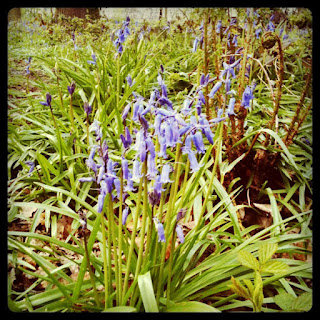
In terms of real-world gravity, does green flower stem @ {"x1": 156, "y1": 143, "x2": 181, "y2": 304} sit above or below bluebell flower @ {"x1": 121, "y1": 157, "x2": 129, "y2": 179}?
below

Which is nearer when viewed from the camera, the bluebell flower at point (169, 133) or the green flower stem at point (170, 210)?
the bluebell flower at point (169, 133)

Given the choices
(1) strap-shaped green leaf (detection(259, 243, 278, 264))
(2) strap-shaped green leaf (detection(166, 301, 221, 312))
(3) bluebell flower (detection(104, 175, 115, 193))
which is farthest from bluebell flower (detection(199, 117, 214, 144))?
(2) strap-shaped green leaf (detection(166, 301, 221, 312))

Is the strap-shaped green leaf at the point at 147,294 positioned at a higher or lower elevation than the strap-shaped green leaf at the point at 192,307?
higher

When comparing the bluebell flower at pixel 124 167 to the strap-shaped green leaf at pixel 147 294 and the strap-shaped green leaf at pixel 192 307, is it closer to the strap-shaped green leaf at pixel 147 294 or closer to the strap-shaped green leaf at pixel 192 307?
the strap-shaped green leaf at pixel 147 294

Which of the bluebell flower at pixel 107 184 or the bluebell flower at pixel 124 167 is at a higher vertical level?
the bluebell flower at pixel 124 167

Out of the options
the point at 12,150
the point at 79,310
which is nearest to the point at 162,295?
the point at 79,310

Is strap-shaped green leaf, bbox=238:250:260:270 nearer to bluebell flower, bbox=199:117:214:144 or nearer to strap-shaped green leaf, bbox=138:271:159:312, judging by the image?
strap-shaped green leaf, bbox=138:271:159:312

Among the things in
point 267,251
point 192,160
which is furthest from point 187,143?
point 267,251

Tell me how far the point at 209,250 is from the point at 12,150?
1.56m

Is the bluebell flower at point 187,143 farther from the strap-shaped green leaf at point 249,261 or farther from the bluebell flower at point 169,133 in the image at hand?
the strap-shaped green leaf at point 249,261

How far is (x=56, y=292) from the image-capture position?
115cm

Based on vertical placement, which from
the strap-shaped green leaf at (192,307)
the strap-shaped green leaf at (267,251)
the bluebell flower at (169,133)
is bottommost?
the strap-shaped green leaf at (192,307)

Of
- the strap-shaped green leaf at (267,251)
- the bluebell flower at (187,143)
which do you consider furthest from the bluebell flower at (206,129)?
the strap-shaped green leaf at (267,251)

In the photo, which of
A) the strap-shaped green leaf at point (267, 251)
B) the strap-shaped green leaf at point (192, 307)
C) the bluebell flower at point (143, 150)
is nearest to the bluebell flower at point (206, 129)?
the bluebell flower at point (143, 150)
